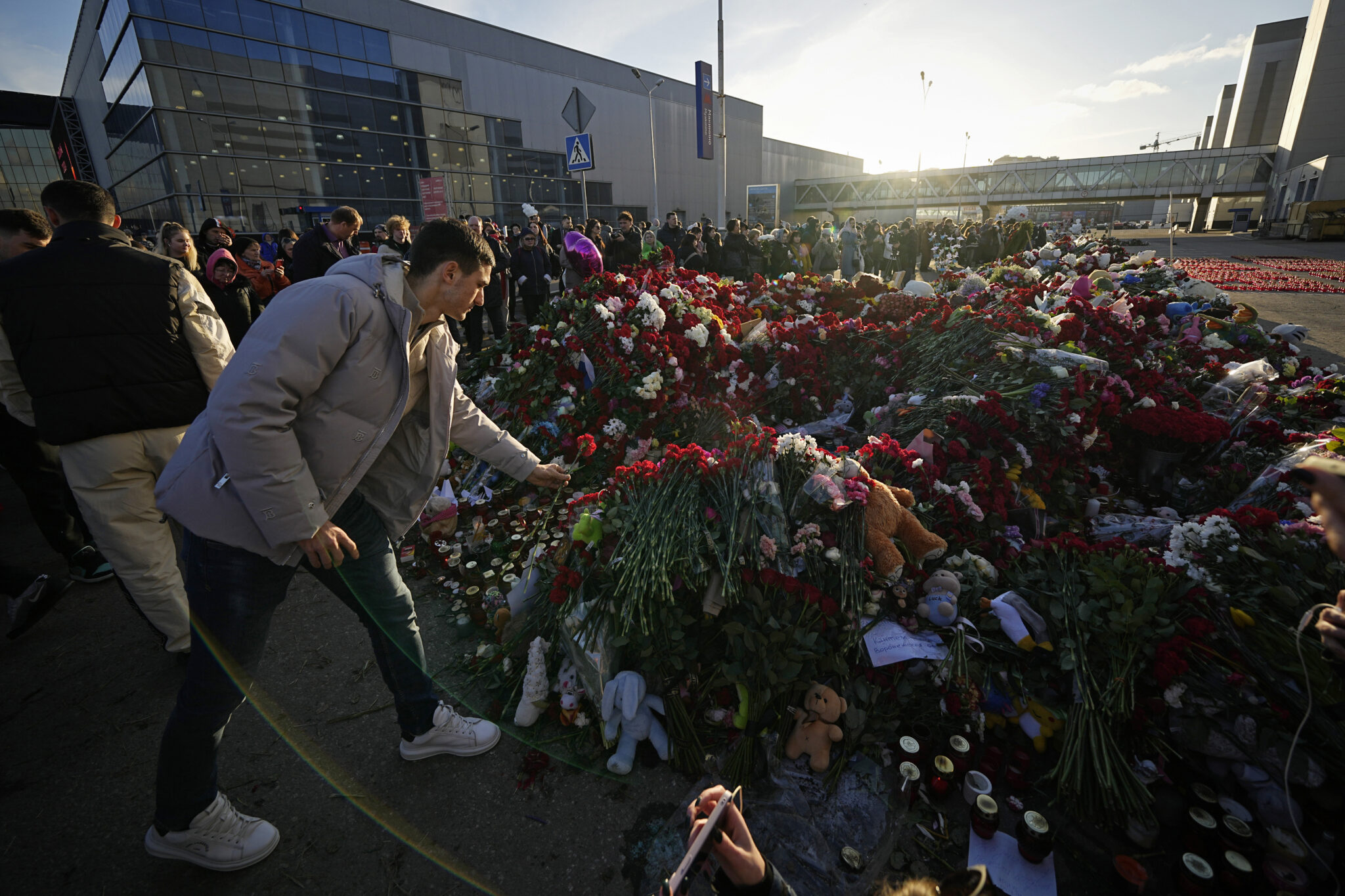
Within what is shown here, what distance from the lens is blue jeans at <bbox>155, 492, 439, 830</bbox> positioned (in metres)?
1.81

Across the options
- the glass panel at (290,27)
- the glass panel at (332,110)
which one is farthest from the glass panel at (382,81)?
the glass panel at (290,27)

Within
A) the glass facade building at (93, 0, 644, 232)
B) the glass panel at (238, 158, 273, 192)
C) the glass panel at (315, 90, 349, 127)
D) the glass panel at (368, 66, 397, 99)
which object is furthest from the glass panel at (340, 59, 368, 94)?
the glass panel at (238, 158, 273, 192)

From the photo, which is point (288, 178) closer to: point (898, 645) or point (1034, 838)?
point (898, 645)

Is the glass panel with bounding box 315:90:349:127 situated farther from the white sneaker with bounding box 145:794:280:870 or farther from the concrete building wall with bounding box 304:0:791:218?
the white sneaker with bounding box 145:794:280:870

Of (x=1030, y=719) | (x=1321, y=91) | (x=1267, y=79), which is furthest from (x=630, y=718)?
(x=1267, y=79)

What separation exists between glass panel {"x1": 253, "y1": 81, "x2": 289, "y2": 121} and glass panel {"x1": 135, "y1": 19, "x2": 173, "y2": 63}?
2.31 meters

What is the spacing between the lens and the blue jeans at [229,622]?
5.95 ft

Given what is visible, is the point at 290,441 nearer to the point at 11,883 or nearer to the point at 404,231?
the point at 11,883

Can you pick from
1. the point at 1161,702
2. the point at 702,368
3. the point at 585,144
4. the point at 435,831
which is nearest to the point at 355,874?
the point at 435,831

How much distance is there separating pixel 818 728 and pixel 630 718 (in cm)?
80

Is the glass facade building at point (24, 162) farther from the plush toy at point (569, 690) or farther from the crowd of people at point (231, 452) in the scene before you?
the plush toy at point (569, 690)

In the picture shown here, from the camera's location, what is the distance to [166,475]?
1.78 m

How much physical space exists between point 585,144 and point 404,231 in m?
4.26

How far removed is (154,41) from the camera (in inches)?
715
